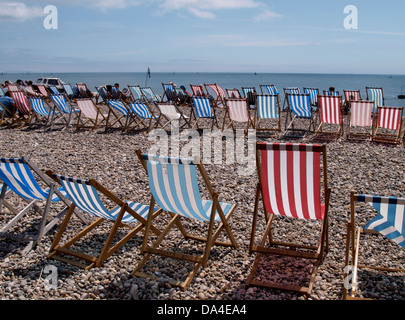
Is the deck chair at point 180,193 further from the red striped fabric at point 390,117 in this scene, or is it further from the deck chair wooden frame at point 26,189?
the red striped fabric at point 390,117

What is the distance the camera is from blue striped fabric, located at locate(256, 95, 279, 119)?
790 centimetres

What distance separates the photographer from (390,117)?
284 inches

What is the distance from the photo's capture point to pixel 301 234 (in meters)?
3.36

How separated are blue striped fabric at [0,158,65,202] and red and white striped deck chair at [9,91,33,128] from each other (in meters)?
6.60

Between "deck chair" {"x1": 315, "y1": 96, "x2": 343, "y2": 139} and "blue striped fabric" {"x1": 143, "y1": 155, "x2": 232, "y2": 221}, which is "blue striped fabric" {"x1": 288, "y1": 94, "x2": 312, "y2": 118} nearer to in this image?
"deck chair" {"x1": 315, "y1": 96, "x2": 343, "y2": 139}

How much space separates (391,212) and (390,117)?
19.5ft

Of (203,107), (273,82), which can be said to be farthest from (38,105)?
(273,82)

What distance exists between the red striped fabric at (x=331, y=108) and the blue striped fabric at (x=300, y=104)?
0.46m

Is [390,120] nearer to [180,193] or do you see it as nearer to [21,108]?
[180,193]

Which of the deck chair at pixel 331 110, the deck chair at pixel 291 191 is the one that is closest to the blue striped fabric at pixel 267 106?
the deck chair at pixel 331 110

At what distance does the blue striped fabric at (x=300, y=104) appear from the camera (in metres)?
7.92

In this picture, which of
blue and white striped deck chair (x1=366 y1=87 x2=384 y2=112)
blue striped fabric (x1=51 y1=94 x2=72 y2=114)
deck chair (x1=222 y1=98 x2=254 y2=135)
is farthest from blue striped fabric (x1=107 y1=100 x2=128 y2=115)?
blue and white striped deck chair (x1=366 y1=87 x2=384 y2=112)
